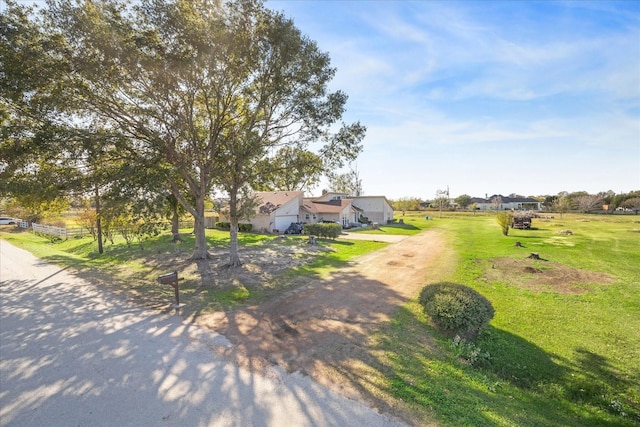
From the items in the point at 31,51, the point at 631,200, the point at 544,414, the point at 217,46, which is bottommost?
the point at 544,414

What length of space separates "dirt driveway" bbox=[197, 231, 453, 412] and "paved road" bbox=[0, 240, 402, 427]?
0.51 meters

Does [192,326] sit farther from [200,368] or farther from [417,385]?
[417,385]

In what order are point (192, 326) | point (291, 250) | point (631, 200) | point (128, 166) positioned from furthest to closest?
point (631, 200) < point (291, 250) < point (128, 166) < point (192, 326)

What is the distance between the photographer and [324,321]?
9.25 metres

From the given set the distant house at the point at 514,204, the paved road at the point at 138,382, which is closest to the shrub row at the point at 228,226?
the paved road at the point at 138,382

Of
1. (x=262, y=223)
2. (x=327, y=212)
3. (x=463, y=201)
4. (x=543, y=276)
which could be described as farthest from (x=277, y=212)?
(x=463, y=201)

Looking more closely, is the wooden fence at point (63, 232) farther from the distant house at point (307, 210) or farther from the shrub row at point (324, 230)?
Result: the shrub row at point (324, 230)

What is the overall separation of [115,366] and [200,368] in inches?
75.3

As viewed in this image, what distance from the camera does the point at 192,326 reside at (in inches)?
343

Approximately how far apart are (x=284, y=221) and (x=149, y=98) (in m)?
24.6

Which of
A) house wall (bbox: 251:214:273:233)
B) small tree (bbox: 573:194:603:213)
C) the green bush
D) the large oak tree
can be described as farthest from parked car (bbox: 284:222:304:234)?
small tree (bbox: 573:194:603:213)

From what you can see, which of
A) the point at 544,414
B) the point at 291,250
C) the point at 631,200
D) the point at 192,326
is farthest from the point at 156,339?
the point at 631,200

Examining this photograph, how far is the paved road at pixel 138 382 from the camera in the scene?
16.1 ft

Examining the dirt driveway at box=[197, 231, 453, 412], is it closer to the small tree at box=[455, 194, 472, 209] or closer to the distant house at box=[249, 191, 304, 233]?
the distant house at box=[249, 191, 304, 233]
